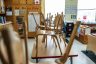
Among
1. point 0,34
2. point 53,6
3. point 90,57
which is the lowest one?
point 90,57

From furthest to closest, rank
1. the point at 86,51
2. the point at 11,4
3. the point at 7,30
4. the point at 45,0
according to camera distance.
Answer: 1. the point at 45,0
2. the point at 11,4
3. the point at 86,51
4. the point at 7,30

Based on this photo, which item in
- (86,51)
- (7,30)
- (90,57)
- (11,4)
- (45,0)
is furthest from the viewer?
(45,0)

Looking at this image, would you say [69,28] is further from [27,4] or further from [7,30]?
[7,30]

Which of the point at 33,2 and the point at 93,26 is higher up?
the point at 33,2

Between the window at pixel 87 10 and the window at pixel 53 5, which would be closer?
the window at pixel 53 5

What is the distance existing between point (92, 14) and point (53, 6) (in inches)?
66.9

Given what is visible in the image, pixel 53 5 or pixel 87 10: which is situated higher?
pixel 53 5

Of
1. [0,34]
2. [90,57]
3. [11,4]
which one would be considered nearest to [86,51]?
[90,57]

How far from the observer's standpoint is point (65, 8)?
658 centimetres

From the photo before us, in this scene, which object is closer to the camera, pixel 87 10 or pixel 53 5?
pixel 53 5

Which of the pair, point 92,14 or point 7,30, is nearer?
point 7,30

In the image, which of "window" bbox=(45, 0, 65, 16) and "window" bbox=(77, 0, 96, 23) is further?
→ "window" bbox=(77, 0, 96, 23)

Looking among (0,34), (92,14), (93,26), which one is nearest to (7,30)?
(0,34)

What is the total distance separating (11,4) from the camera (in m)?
5.99
